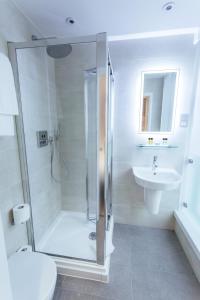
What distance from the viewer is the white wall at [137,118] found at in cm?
167

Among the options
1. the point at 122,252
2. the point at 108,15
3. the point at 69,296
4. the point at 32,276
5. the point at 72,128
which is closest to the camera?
the point at 32,276

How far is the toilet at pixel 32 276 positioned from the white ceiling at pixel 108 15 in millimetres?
1983

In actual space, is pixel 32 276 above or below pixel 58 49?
below

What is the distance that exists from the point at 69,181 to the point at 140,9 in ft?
6.50

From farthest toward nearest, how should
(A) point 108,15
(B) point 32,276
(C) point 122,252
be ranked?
(C) point 122,252, (A) point 108,15, (B) point 32,276

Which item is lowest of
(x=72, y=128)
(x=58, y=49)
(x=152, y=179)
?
(x=152, y=179)

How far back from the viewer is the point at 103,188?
47.1 inches

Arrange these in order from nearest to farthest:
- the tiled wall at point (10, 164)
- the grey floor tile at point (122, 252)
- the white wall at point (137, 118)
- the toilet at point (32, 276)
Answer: the toilet at point (32, 276), the tiled wall at point (10, 164), the grey floor tile at point (122, 252), the white wall at point (137, 118)

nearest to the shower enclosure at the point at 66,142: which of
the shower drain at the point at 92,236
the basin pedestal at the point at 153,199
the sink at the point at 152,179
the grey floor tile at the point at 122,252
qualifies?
the shower drain at the point at 92,236

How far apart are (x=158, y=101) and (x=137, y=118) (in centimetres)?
31

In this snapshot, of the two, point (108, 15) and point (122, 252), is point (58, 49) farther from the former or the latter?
point (122, 252)

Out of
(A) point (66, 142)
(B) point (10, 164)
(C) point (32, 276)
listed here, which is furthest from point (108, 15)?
(C) point (32, 276)

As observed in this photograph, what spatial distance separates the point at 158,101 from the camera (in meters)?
1.79

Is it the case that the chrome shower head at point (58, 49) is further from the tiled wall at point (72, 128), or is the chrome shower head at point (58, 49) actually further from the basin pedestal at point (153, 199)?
the basin pedestal at point (153, 199)
